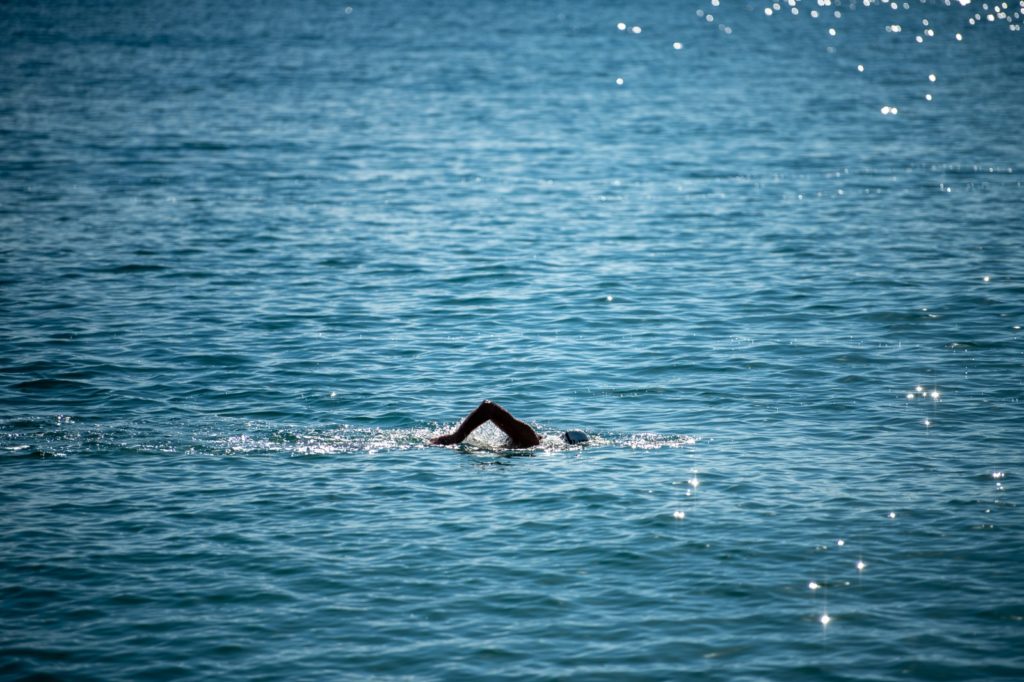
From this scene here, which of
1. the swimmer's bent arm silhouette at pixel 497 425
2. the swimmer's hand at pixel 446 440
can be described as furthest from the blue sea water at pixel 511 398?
the swimmer's bent arm silhouette at pixel 497 425

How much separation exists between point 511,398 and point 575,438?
3.76 metres

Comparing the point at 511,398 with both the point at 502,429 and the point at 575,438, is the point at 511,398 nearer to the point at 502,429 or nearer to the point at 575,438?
the point at 575,438

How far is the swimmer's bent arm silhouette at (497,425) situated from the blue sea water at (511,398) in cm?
35

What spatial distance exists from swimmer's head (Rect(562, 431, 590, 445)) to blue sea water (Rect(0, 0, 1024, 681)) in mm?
369

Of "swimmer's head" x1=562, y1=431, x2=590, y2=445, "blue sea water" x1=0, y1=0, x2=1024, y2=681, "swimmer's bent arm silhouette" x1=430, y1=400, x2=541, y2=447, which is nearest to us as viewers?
"blue sea water" x1=0, y1=0, x2=1024, y2=681

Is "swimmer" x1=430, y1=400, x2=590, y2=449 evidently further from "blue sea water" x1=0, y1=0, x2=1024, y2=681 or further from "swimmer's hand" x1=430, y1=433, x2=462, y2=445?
"blue sea water" x1=0, y1=0, x2=1024, y2=681

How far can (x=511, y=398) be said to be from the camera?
31125 millimetres

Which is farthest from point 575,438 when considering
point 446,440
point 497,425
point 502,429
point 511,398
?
point 511,398

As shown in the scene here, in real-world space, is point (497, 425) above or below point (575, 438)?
above

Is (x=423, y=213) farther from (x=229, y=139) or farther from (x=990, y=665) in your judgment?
(x=990, y=665)

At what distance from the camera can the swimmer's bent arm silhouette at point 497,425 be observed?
26.7m

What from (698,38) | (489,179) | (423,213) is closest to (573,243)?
(423,213)

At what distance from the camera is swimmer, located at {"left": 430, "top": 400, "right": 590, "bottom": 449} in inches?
1050

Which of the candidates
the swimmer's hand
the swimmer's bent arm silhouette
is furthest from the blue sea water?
the swimmer's bent arm silhouette
